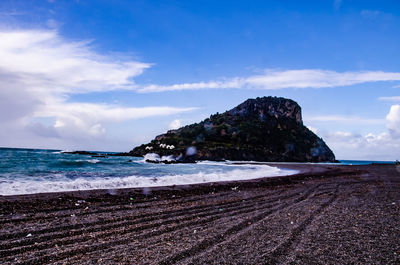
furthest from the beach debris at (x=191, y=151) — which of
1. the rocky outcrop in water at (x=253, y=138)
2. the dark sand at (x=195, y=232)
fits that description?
the dark sand at (x=195, y=232)

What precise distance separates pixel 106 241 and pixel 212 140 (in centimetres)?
11475

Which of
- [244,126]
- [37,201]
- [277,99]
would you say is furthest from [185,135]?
[37,201]

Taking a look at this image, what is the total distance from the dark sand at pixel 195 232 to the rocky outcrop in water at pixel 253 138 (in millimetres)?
72981

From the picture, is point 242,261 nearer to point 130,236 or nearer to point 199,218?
point 130,236

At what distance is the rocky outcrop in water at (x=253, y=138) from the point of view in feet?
334

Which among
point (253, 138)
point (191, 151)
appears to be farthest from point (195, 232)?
point (253, 138)

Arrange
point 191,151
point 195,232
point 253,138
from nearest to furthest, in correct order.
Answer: point 195,232 → point 191,151 → point 253,138

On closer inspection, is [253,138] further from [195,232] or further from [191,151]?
[195,232]

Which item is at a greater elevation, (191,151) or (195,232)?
(191,151)

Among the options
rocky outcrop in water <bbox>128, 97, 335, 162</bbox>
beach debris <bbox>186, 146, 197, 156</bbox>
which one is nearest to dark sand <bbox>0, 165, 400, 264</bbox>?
rocky outcrop in water <bbox>128, 97, 335, 162</bbox>

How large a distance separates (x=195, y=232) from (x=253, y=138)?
115928mm

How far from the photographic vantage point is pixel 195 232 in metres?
7.41

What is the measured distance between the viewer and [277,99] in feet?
510

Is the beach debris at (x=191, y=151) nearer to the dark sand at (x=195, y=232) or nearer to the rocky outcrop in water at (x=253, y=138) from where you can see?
the rocky outcrop in water at (x=253, y=138)
